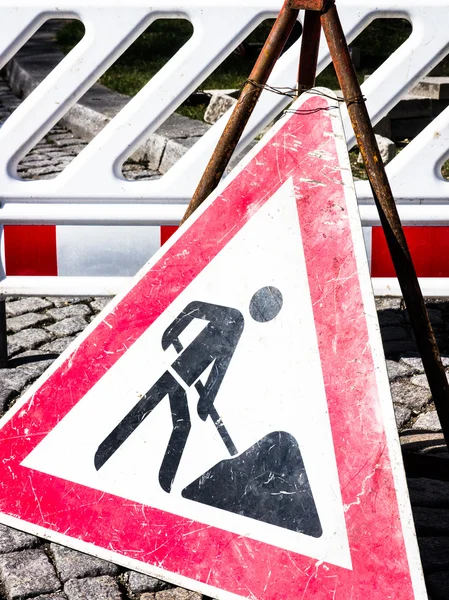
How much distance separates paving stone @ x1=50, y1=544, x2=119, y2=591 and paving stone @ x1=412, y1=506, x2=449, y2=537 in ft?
2.50

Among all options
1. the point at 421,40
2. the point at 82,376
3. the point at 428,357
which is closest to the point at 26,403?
the point at 82,376

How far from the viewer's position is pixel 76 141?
287 inches

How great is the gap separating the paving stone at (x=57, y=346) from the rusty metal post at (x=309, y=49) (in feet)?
5.72

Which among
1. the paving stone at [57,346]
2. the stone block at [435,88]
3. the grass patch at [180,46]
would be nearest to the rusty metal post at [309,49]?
the paving stone at [57,346]

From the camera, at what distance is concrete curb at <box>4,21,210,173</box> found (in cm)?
603

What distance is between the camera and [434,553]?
2324 millimetres

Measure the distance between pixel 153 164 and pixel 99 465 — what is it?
14.5 ft

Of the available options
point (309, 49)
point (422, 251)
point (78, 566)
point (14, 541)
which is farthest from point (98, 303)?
point (309, 49)

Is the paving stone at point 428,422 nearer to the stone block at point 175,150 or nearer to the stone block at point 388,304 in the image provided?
the stone block at point 388,304

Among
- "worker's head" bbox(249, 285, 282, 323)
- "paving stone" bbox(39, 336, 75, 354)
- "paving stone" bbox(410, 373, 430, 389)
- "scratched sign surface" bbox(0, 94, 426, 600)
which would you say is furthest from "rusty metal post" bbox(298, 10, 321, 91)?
"paving stone" bbox(39, 336, 75, 354)

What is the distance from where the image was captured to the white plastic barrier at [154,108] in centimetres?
293

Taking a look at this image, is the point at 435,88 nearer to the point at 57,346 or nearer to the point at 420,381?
the point at 420,381

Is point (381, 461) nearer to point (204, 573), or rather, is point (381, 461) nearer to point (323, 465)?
point (323, 465)

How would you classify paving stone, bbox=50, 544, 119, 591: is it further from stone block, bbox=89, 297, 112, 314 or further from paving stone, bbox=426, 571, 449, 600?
stone block, bbox=89, 297, 112, 314
